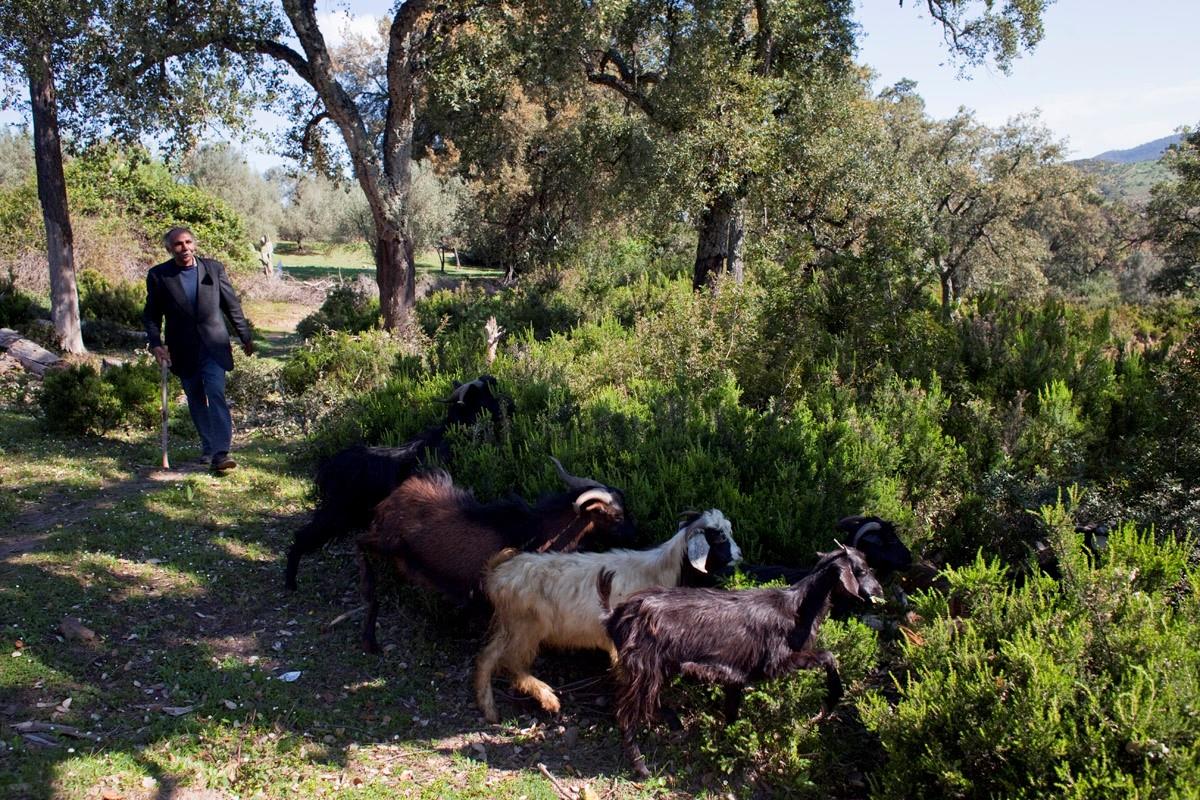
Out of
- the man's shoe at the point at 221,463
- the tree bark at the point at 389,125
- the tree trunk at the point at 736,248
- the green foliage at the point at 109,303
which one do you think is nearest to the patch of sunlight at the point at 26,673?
the man's shoe at the point at 221,463

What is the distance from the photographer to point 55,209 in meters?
12.1

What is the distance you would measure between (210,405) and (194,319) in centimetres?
81

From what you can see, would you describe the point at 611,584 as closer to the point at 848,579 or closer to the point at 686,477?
the point at 848,579

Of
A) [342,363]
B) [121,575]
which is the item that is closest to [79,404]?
[342,363]

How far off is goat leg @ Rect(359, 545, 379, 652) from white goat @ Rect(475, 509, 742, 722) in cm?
89

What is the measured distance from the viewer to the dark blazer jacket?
23.0ft

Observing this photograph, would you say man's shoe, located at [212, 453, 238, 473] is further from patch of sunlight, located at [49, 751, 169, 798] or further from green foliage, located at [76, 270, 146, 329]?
green foliage, located at [76, 270, 146, 329]

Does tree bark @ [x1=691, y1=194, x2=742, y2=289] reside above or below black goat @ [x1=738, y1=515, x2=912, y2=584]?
above

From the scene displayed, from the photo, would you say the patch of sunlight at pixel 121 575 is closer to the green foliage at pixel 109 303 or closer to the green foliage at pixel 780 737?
the green foliage at pixel 780 737

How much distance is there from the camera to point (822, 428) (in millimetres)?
6406

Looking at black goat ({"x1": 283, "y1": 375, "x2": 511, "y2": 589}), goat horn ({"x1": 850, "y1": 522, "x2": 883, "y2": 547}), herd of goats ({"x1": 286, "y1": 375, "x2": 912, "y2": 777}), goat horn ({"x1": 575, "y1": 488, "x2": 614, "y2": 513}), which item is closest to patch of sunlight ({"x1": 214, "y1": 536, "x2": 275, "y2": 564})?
black goat ({"x1": 283, "y1": 375, "x2": 511, "y2": 589})

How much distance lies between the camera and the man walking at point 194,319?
7.00 metres

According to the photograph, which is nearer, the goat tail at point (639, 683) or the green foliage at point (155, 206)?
the goat tail at point (639, 683)

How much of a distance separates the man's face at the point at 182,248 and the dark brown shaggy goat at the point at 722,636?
17.6ft
